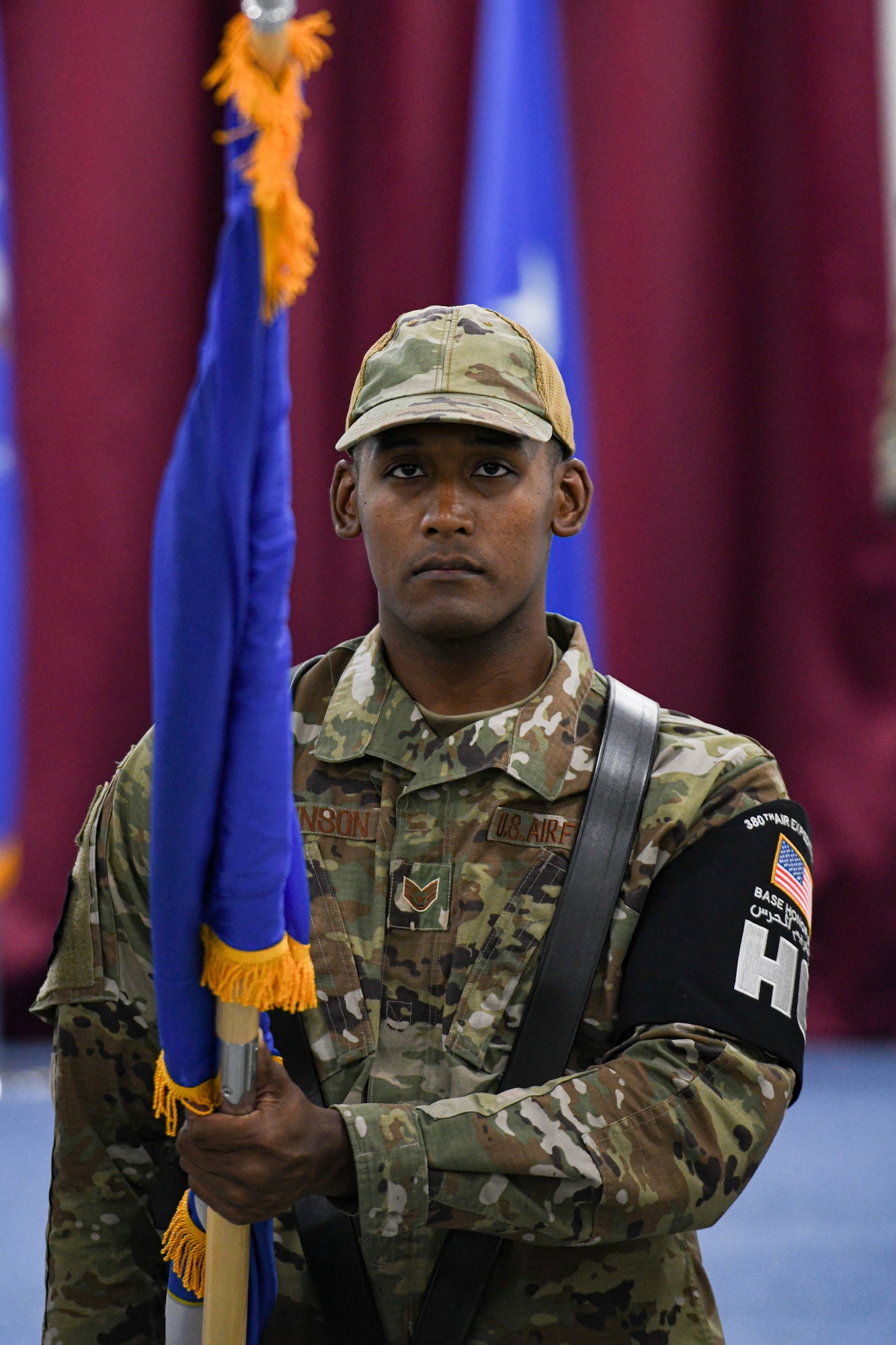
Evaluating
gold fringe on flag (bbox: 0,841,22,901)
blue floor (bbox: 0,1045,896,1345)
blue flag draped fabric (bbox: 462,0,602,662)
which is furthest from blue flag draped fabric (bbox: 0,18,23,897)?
blue flag draped fabric (bbox: 462,0,602,662)

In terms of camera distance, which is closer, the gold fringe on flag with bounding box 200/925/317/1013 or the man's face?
the gold fringe on flag with bounding box 200/925/317/1013

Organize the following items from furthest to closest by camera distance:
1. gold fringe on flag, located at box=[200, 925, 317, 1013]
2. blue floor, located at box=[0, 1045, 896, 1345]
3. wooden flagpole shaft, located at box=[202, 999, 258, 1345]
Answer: blue floor, located at box=[0, 1045, 896, 1345] < wooden flagpole shaft, located at box=[202, 999, 258, 1345] < gold fringe on flag, located at box=[200, 925, 317, 1013]

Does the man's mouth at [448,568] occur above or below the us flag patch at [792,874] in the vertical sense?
above

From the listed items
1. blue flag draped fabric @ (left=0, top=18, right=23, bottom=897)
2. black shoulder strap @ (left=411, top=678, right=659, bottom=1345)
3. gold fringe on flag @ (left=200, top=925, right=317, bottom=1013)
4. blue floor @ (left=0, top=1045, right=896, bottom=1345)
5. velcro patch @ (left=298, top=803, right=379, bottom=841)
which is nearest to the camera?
gold fringe on flag @ (left=200, top=925, right=317, bottom=1013)

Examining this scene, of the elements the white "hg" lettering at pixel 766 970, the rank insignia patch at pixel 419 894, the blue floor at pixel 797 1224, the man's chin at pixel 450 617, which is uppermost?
the man's chin at pixel 450 617

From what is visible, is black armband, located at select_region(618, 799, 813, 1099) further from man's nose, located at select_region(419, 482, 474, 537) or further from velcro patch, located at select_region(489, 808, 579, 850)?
man's nose, located at select_region(419, 482, 474, 537)

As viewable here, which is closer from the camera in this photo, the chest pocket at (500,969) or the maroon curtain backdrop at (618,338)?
the chest pocket at (500,969)

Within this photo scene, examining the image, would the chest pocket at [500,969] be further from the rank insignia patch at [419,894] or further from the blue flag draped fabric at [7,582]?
the blue flag draped fabric at [7,582]

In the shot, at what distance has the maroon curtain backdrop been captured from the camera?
134 inches

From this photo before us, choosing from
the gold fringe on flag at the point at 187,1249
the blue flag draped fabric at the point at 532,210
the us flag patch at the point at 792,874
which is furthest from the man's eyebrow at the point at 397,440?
the blue flag draped fabric at the point at 532,210

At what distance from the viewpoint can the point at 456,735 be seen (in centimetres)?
122

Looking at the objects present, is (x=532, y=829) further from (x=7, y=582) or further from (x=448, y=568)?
(x=7, y=582)

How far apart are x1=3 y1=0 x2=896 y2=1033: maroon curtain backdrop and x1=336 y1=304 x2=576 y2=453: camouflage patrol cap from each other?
2.14m

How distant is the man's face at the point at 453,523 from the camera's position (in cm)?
116
